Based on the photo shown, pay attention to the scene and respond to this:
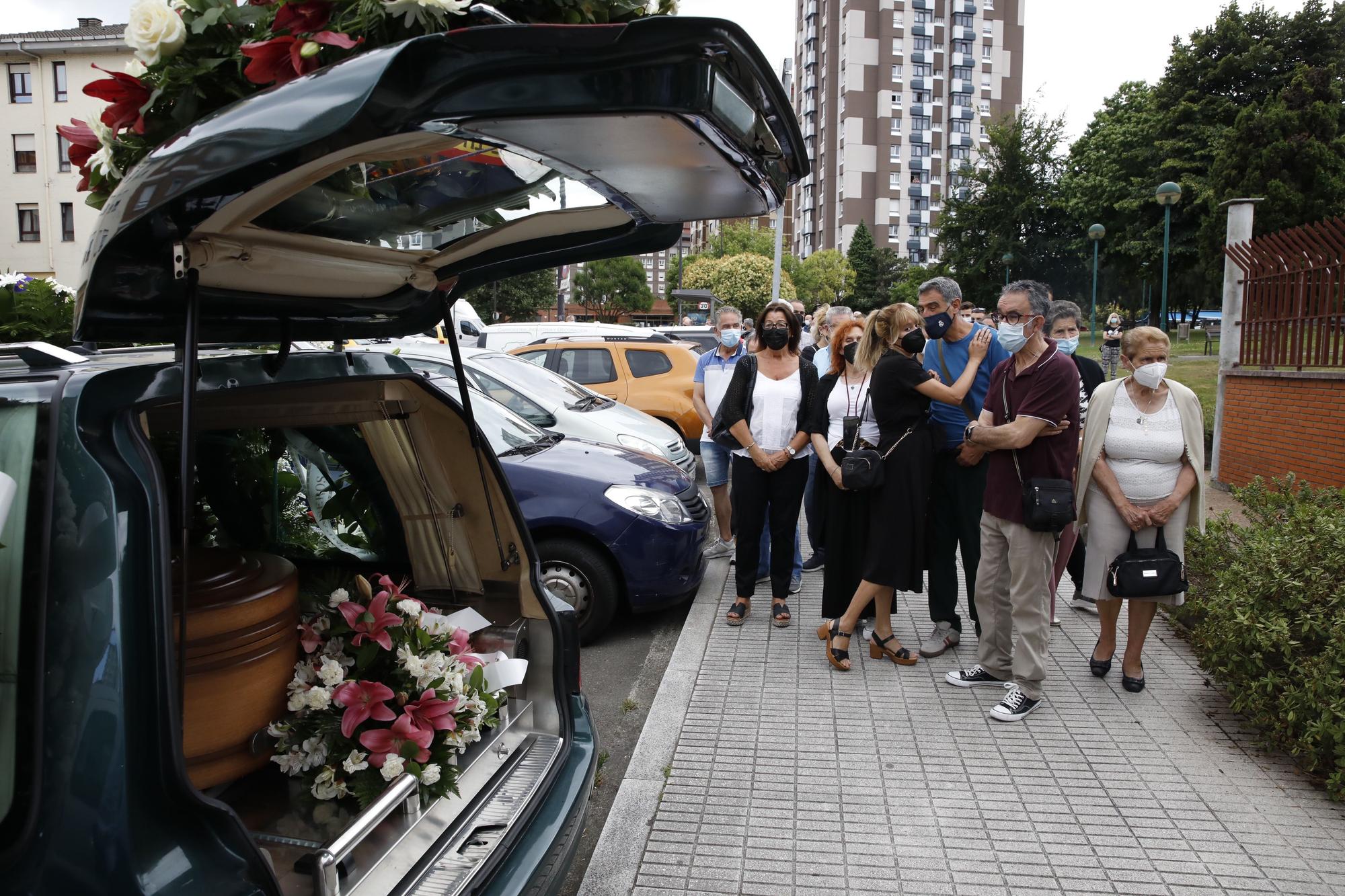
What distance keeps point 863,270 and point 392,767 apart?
83298mm

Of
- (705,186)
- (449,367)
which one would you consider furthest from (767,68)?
(449,367)

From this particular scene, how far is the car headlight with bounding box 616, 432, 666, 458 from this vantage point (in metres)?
8.19

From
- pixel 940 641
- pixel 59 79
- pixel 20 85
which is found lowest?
pixel 940 641

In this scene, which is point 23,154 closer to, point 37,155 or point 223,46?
point 37,155

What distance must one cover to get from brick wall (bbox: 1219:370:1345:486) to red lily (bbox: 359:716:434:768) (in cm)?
880

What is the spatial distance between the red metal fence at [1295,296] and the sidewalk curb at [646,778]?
21.7 feet

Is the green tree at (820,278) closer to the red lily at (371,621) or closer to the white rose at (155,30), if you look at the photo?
the red lily at (371,621)

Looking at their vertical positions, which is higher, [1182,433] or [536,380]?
[536,380]

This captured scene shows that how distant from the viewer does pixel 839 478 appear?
16.8 ft

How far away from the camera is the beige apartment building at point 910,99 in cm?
8944

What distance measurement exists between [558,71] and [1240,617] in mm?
4101

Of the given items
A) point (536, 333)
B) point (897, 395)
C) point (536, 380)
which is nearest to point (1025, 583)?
point (897, 395)

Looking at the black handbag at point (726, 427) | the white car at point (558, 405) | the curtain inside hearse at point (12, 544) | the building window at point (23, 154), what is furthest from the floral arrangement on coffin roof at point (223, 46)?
the building window at point (23, 154)

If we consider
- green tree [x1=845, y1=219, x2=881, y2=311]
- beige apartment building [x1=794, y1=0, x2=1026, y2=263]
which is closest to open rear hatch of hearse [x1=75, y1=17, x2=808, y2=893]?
green tree [x1=845, y1=219, x2=881, y2=311]
